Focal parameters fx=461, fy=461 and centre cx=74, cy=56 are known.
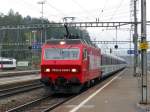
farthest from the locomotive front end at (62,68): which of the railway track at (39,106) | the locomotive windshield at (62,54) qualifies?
the railway track at (39,106)

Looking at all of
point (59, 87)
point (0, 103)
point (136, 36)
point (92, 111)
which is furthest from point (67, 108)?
point (136, 36)

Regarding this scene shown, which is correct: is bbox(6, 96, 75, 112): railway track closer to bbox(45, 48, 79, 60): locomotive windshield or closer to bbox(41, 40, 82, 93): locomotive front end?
bbox(41, 40, 82, 93): locomotive front end

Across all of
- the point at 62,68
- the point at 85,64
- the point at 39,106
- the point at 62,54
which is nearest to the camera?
the point at 39,106

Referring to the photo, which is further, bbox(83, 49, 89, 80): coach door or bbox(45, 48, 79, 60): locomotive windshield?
bbox(83, 49, 89, 80): coach door

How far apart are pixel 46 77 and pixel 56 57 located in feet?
3.98

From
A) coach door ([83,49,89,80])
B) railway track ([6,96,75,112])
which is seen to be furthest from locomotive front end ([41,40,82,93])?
railway track ([6,96,75,112])

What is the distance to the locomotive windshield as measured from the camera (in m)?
23.9

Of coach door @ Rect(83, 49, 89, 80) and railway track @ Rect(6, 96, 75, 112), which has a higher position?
coach door @ Rect(83, 49, 89, 80)

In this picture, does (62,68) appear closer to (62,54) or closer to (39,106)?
(62,54)

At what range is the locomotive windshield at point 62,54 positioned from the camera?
23891 mm

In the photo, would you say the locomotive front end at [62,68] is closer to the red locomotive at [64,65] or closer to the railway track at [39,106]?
the red locomotive at [64,65]

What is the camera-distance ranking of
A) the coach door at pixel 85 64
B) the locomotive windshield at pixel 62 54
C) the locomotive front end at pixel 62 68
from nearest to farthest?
the locomotive front end at pixel 62 68
the locomotive windshield at pixel 62 54
the coach door at pixel 85 64

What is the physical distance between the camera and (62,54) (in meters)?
24.1

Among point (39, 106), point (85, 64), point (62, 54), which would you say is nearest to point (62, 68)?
point (62, 54)
